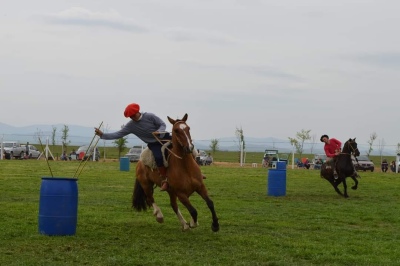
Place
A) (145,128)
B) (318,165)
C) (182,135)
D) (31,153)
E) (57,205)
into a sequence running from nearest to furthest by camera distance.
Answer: (57,205), (182,135), (145,128), (318,165), (31,153)

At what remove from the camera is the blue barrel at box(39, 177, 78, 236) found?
33.2ft

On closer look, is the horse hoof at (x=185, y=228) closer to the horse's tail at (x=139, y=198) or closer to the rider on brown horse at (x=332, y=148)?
the horse's tail at (x=139, y=198)

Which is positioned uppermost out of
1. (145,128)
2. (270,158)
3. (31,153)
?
(270,158)

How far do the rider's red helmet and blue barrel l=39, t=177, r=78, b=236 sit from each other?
183cm

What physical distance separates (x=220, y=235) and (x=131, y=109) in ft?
8.68

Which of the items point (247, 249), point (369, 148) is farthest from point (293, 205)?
point (369, 148)

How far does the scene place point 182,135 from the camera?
1075 centimetres

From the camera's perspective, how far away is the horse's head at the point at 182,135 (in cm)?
1066

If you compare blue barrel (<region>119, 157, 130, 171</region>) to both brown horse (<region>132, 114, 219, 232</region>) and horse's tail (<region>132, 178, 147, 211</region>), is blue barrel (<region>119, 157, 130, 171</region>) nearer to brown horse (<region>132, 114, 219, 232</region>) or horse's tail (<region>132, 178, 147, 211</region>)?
horse's tail (<region>132, 178, 147, 211</region>)

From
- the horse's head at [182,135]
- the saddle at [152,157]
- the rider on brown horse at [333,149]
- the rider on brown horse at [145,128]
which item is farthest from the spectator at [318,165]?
the horse's head at [182,135]

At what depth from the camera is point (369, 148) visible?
67375 mm

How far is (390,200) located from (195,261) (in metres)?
12.1

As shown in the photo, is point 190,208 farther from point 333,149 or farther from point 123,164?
point 123,164

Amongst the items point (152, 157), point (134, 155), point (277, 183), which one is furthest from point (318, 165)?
point (152, 157)
